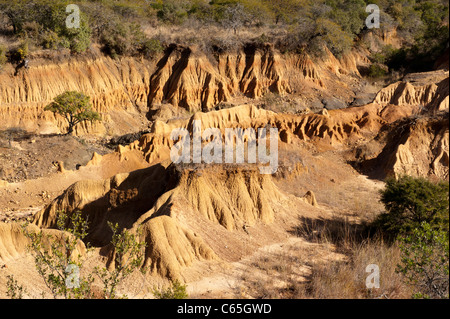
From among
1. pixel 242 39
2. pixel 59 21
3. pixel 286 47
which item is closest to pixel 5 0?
pixel 59 21

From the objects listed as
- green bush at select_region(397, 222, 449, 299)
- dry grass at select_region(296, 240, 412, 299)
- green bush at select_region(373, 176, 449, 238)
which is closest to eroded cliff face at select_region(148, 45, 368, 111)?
green bush at select_region(373, 176, 449, 238)

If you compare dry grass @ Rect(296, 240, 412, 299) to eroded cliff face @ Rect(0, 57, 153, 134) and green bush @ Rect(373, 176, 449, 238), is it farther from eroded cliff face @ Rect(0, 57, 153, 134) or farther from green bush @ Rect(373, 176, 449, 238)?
eroded cliff face @ Rect(0, 57, 153, 134)

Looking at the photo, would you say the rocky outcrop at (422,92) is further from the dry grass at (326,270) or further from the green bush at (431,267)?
the green bush at (431,267)

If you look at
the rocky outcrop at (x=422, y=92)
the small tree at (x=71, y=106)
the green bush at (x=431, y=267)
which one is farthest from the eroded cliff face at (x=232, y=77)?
the green bush at (x=431, y=267)

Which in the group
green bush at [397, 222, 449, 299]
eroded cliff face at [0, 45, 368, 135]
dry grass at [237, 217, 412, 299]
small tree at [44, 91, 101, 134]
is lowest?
dry grass at [237, 217, 412, 299]

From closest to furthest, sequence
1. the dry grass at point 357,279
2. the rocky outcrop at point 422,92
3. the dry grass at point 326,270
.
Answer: the dry grass at point 357,279
the dry grass at point 326,270
the rocky outcrop at point 422,92

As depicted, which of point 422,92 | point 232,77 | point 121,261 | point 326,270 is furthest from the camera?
point 232,77

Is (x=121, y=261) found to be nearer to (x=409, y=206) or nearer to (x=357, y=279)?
(x=357, y=279)

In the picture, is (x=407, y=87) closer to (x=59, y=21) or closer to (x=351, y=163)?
(x=351, y=163)

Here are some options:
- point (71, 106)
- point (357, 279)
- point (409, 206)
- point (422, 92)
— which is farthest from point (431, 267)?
point (71, 106)

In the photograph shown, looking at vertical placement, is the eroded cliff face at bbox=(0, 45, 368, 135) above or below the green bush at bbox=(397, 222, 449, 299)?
above

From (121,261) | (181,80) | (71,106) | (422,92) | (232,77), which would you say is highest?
(232,77)

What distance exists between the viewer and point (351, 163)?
28750 mm

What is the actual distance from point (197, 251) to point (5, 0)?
125 ft
